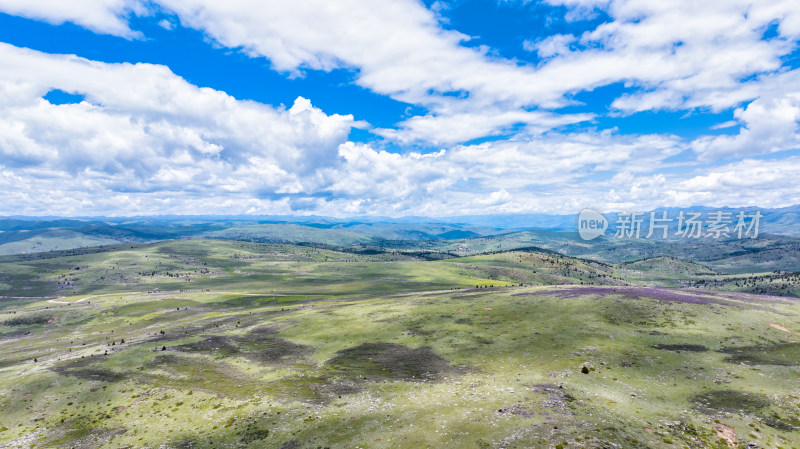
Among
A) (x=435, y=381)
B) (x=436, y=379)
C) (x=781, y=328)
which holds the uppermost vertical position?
(x=781, y=328)

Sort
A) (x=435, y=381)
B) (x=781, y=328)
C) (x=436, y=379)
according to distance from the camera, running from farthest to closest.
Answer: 1. (x=781, y=328)
2. (x=436, y=379)
3. (x=435, y=381)

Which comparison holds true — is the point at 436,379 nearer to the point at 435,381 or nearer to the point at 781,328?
the point at 435,381

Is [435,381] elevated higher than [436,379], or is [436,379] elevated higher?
[435,381]

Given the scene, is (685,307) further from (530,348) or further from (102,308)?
(102,308)

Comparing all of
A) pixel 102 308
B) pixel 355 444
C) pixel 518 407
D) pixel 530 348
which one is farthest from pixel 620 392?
pixel 102 308

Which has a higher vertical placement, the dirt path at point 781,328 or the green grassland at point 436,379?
the dirt path at point 781,328

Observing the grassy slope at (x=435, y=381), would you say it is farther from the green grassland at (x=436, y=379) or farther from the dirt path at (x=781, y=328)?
the dirt path at (x=781, y=328)

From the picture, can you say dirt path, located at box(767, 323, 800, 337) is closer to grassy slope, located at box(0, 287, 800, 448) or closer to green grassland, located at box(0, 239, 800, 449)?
green grassland, located at box(0, 239, 800, 449)

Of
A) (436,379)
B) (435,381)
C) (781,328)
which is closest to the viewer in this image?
(435,381)

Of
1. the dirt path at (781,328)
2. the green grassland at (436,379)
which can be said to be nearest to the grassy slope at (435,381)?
the green grassland at (436,379)

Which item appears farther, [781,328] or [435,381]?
[781,328]

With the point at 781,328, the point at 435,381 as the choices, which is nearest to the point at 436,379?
the point at 435,381

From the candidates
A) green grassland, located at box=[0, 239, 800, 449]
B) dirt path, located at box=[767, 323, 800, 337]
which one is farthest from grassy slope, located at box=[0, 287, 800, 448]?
dirt path, located at box=[767, 323, 800, 337]
